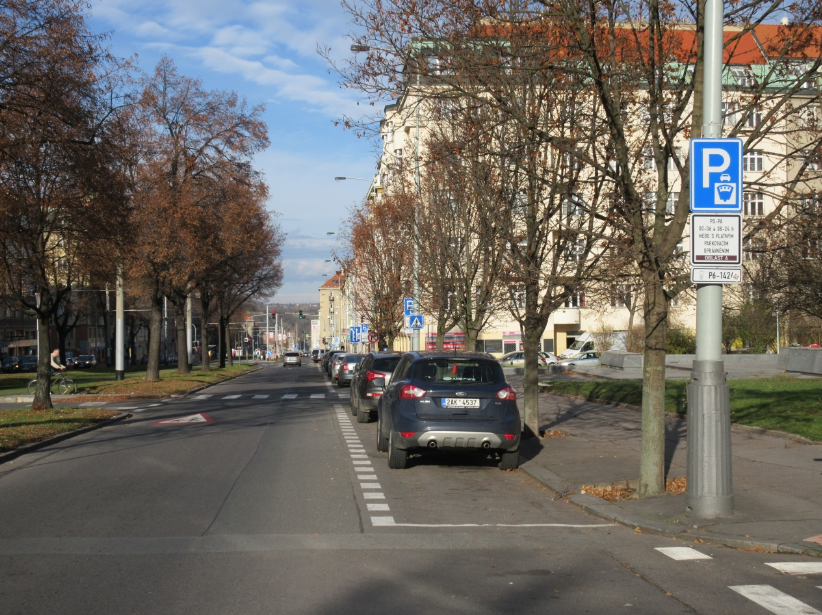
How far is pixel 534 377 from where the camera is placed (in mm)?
16391

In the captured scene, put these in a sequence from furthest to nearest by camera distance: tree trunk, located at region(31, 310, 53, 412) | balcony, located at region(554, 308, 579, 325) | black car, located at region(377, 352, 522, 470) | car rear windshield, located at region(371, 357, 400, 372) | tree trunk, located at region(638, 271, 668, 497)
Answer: balcony, located at region(554, 308, 579, 325) < tree trunk, located at region(31, 310, 53, 412) < car rear windshield, located at region(371, 357, 400, 372) < black car, located at region(377, 352, 522, 470) < tree trunk, located at region(638, 271, 668, 497)

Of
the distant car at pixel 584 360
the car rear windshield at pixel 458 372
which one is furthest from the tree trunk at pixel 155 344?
the car rear windshield at pixel 458 372

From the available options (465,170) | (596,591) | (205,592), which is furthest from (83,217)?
(596,591)

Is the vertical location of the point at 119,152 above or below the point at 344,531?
above

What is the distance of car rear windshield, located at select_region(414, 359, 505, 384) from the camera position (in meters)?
12.5

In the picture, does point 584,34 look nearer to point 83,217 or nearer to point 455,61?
point 455,61

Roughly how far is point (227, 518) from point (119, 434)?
392 inches

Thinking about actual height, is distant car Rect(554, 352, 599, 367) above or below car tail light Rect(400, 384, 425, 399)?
below

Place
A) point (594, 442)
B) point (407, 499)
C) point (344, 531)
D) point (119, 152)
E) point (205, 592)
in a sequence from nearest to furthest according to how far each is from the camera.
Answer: point (205, 592) → point (344, 531) → point (407, 499) → point (594, 442) → point (119, 152)

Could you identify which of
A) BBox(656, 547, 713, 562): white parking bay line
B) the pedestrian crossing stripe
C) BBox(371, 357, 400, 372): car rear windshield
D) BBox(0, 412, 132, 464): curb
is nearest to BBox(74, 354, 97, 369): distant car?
the pedestrian crossing stripe

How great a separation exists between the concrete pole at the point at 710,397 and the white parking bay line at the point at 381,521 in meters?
3.11

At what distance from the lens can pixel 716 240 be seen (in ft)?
28.4

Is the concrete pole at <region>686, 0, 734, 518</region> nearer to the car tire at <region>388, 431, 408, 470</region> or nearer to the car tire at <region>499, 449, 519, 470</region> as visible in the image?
the car tire at <region>499, 449, 519, 470</region>

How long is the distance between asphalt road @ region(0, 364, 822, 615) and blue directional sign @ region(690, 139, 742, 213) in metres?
3.44
